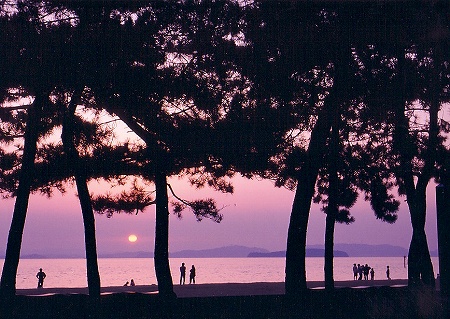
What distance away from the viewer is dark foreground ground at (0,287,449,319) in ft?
41.5

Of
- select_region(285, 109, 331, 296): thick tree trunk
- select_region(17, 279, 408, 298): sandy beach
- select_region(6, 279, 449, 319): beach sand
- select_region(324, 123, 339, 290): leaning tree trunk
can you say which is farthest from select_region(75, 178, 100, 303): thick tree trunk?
select_region(17, 279, 408, 298): sandy beach

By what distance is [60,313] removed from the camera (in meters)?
12.6

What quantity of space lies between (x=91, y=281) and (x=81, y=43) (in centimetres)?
613

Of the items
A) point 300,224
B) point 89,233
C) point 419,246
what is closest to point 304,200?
point 300,224

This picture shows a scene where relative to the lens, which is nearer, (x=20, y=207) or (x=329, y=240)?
(x=20, y=207)

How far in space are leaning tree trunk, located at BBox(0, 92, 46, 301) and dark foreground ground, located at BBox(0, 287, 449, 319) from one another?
7.82 feet

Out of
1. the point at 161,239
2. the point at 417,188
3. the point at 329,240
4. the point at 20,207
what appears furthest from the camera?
the point at 329,240

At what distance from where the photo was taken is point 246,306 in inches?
518

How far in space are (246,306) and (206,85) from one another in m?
6.22

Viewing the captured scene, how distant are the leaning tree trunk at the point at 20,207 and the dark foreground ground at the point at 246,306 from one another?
2.38 meters

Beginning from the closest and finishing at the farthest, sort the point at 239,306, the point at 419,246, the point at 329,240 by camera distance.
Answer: the point at 239,306 → the point at 419,246 → the point at 329,240

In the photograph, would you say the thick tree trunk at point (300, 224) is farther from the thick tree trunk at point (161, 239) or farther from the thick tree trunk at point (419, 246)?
the thick tree trunk at point (419, 246)

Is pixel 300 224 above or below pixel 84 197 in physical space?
below

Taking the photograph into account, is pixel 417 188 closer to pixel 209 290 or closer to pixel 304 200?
pixel 304 200
